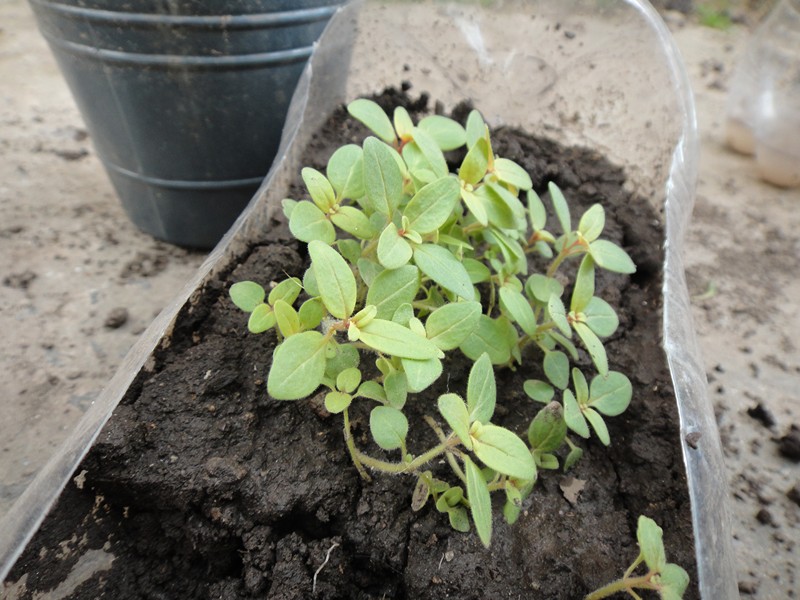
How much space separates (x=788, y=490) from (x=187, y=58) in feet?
5.01

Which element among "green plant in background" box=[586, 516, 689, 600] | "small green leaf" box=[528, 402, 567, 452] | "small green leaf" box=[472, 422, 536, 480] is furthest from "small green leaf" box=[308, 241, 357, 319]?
"green plant in background" box=[586, 516, 689, 600]

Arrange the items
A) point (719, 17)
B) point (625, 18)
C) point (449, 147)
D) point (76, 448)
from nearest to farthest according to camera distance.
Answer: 1. point (76, 448)
2. point (449, 147)
3. point (625, 18)
4. point (719, 17)

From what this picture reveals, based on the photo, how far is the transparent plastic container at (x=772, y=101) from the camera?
2.22m

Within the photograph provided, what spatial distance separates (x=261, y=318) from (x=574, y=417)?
0.43 m

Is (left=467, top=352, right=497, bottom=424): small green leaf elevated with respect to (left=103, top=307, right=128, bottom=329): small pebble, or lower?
elevated

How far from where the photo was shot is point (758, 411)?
132 centimetres

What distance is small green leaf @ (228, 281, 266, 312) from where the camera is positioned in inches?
32.1

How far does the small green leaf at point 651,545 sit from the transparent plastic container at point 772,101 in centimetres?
206

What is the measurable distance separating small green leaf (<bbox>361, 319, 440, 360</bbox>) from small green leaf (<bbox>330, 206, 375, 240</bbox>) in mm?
181

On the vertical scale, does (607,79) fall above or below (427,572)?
above

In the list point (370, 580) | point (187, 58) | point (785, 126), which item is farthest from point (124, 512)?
point (785, 126)

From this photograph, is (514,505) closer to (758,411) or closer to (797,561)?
(797,561)

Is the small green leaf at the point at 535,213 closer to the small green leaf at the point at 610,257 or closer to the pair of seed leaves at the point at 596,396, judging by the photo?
the small green leaf at the point at 610,257

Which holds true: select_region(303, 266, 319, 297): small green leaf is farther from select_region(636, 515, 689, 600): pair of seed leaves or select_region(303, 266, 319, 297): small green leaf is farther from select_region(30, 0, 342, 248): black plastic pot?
select_region(30, 0, 342, 248): black plastic pot
